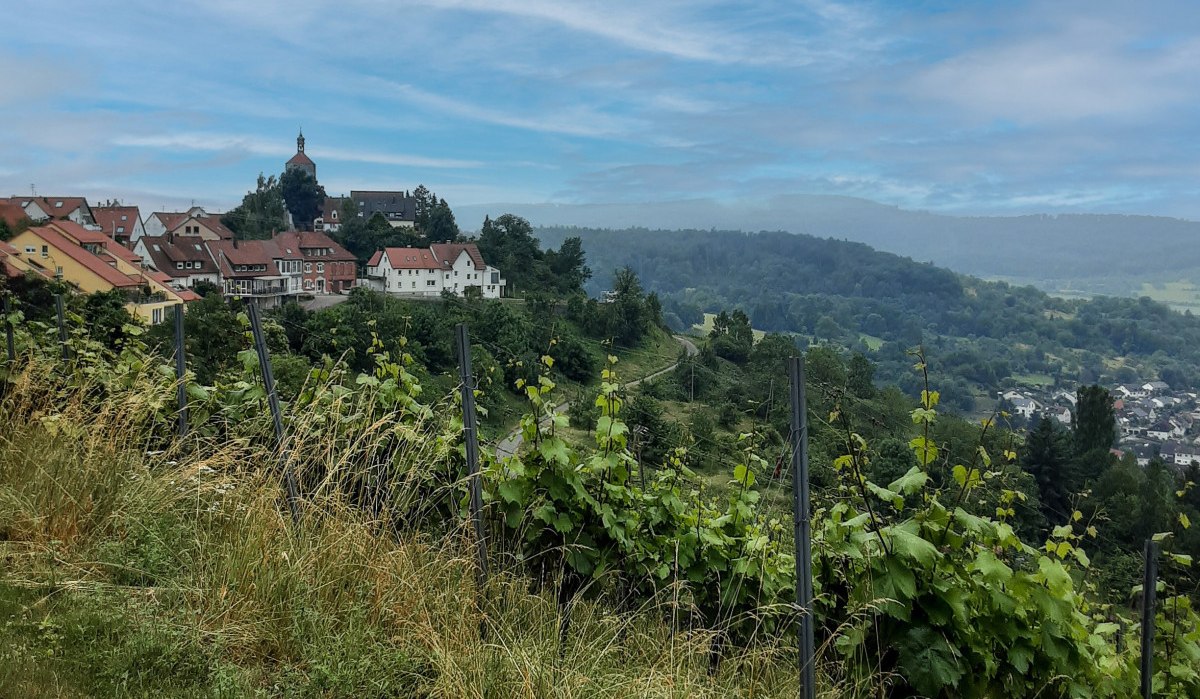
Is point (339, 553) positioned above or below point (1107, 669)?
above

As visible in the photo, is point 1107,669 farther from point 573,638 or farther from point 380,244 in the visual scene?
point 380,244

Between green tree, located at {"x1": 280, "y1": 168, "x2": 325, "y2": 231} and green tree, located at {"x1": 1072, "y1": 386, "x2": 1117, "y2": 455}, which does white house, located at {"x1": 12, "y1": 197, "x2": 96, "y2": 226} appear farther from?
green tree, located at {"x1": 1072, "y1": 386, "x2": 1117, "y2": 455}

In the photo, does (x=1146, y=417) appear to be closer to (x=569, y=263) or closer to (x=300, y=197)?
(x=569, y=263)

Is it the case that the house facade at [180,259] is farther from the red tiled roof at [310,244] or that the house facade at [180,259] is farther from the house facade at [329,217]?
the house facade at [329,217]

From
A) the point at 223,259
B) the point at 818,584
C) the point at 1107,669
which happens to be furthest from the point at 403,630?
the point at 223,259

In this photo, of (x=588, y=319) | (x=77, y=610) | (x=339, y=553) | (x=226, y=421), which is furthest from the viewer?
(x=588, y=319)

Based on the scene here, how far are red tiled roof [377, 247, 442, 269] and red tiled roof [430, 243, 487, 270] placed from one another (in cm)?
127

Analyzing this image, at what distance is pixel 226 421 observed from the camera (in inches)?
176

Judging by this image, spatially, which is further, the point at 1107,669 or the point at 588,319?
the point at 588,319

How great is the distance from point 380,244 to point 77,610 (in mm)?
75196

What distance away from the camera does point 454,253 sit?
71.2 m

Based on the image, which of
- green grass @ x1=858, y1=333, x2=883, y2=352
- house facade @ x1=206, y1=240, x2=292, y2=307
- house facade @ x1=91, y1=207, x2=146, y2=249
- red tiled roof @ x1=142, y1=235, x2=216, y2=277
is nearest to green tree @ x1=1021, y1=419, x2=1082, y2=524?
green grass @ x1=858, y1=333, x2=883, y2=352

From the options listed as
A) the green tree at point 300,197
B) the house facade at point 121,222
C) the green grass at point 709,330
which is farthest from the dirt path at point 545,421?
the green tree at point 300,197

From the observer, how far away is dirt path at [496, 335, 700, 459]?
3939 mm
